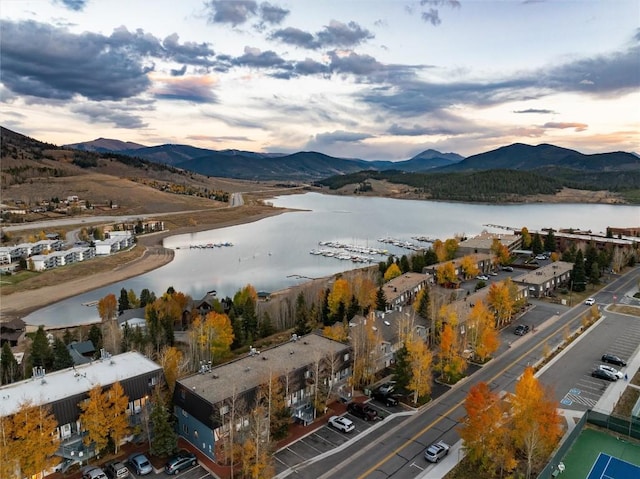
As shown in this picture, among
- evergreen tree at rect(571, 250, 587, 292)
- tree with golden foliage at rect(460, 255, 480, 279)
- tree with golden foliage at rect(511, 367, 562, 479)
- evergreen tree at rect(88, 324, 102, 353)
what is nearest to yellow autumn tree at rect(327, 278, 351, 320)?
evergreen tree at rect(88, 324, 102, 353)

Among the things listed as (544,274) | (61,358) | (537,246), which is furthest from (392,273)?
(61,358)

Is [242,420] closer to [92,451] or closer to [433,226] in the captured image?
[92,451]

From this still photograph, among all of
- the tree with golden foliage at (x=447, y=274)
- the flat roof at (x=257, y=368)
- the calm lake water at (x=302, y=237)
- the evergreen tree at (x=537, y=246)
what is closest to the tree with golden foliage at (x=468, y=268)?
the tree with golden foliage at (x=447, y=274)

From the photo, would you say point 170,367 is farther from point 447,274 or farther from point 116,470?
point 447,274

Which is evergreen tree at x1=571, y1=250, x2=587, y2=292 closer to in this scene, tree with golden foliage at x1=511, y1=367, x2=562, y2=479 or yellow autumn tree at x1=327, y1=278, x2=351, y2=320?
yellow autumn tree at x1=327, y1=278, x2=351, y2=320

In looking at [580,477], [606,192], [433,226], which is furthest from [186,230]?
[606,192]

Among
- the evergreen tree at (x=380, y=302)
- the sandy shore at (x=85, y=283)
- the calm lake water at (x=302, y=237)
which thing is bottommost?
the sandy shore at (x=85, y=283)

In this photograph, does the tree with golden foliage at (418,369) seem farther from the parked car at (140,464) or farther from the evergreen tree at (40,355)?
the evergreen tree at (40,355)
